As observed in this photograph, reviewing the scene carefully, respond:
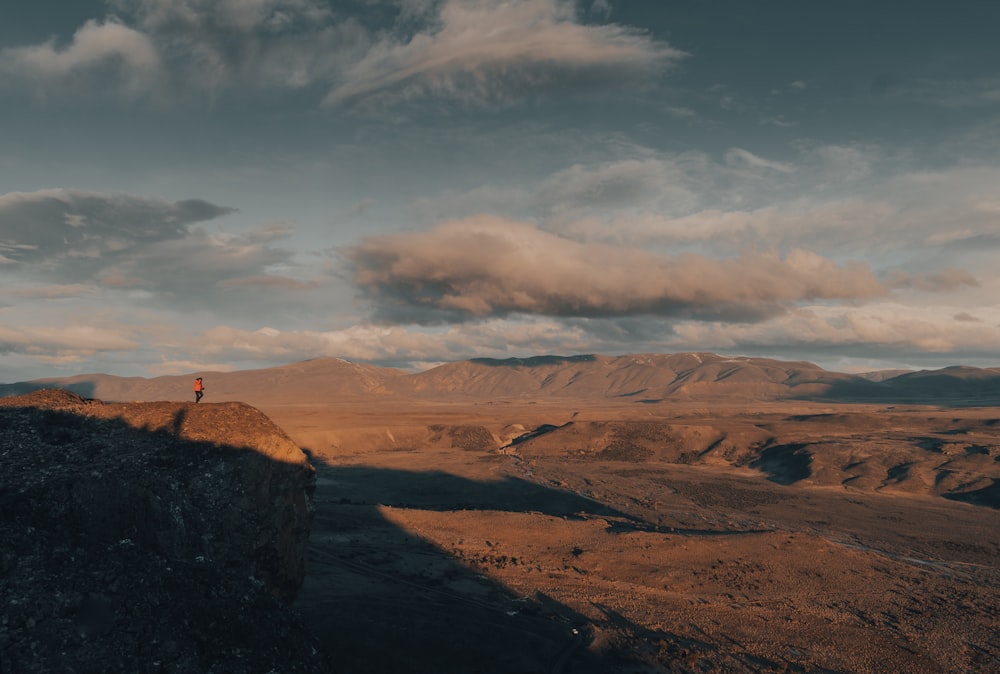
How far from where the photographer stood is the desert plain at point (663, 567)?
30344 millimetres

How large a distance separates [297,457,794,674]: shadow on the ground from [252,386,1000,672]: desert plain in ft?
0.49

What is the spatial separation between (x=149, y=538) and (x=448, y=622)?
15.5 meters

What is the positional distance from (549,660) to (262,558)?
1491cm

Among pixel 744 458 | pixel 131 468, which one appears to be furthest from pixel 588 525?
pixel 744 458

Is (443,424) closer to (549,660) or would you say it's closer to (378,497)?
(378,497)

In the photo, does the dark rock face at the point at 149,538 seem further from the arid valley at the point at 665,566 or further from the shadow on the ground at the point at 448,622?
the arid valley at the point at 665,566

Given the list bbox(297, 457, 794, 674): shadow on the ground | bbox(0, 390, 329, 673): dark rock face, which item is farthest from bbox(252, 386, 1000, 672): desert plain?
bbox(0, 390, 329, 673): dark rock face

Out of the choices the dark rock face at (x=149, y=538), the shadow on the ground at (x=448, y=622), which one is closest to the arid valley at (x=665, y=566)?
the shadow on the ground at (x=448, y=622)

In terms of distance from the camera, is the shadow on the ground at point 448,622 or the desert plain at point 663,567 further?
the desert plain at point 663,567

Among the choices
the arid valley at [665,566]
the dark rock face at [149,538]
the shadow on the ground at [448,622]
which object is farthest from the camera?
the arid valley at [665,566]

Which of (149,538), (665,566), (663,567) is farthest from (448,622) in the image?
(665,566)

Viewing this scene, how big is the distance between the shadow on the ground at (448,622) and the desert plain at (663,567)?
5.9 inches

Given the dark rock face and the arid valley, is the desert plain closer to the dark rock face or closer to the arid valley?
the arid valley

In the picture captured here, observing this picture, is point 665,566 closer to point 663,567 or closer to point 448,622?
point 663,567
